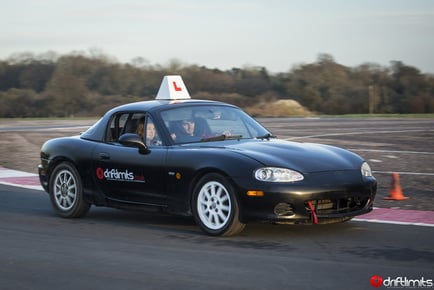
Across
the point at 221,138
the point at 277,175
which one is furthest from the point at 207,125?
the point at 277,175

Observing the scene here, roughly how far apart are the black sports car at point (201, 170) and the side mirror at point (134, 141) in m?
0.01

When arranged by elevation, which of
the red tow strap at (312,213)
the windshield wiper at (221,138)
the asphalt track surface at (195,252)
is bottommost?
the asphalt track surface at (195,252)

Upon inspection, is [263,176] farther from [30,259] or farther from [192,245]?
[30,259]

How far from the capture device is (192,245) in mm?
7746

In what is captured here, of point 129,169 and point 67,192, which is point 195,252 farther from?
point 67,192

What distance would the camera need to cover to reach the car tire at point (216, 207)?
7.97 meters

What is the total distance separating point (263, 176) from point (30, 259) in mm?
2342

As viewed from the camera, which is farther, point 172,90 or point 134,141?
point 172,90

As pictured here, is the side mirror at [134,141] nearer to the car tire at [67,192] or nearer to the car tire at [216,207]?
the car tire at [216,207]

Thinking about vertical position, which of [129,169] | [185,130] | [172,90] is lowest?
[129,169]

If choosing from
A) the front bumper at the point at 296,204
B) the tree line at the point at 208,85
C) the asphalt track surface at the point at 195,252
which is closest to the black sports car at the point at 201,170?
the front bumper at the point at 296,204

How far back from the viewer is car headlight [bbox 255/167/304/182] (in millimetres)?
7863

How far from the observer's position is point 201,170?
27.1 feet

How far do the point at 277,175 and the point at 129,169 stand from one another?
1.95 metres
